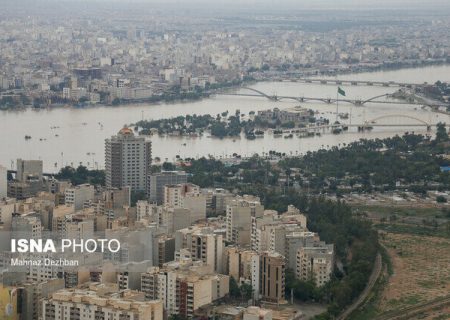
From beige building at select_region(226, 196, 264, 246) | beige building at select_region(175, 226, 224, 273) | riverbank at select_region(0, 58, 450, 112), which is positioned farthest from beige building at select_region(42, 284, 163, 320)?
riverbank at select_region(0, 58, 450, 112)

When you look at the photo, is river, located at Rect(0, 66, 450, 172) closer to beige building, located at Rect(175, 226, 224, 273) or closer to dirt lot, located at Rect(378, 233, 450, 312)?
dirt lot, located at Rect(378, 233, 450, 312)

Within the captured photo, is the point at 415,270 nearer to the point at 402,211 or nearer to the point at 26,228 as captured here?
the point at 402,211

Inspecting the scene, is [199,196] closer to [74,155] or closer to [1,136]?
[74,155]

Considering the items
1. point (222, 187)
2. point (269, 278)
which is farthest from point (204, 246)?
point (222, 187)

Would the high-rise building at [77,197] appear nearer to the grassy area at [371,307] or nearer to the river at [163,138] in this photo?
the grassy area at [371,307]

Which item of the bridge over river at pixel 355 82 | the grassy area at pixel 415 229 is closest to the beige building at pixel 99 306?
the grassy area at pixel 415 229
